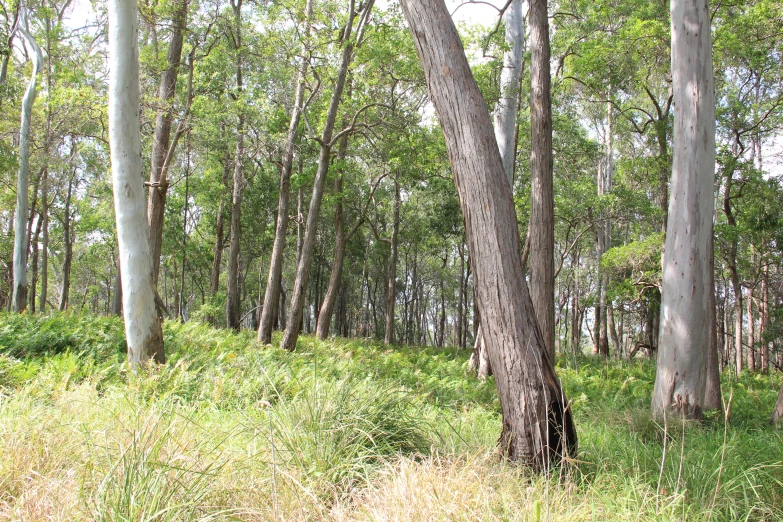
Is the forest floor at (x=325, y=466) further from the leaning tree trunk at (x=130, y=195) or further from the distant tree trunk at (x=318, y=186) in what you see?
the distant tree trunk at (x=318, y=186)

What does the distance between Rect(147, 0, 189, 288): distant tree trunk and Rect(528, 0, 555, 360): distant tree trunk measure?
645cm

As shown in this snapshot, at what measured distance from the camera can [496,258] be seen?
379 centimetres

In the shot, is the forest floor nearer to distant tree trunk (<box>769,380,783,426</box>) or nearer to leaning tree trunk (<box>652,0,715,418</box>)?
leaning tree trunk (<box>652,0,715,418</box>)

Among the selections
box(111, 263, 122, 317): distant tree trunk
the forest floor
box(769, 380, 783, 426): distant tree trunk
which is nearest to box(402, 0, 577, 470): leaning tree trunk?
the forest floor

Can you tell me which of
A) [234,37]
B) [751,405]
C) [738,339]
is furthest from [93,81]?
[738,339]

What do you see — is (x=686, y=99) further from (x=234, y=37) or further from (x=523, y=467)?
(x=234, y=37)

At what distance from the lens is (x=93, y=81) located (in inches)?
653

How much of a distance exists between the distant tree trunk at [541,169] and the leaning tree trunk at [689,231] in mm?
1553

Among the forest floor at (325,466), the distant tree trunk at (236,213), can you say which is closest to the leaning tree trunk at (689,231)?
the forest floor at (325,466)

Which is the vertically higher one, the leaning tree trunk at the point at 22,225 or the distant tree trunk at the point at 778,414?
the leaning tree trunk at the point at 22,225

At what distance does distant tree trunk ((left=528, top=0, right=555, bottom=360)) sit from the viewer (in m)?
7.04

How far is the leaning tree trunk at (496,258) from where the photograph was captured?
362cm

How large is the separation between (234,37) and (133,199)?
8.92 meters

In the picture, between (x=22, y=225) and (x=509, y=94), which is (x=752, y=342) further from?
(x=22, y=225)
